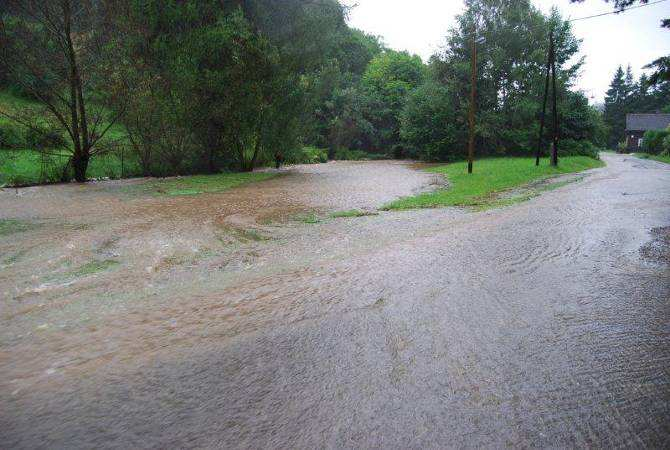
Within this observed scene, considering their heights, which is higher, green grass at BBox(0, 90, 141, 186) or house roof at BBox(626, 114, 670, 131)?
house roof at BBox(626, 114, 670, 131)

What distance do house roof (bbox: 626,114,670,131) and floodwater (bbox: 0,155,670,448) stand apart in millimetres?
69751

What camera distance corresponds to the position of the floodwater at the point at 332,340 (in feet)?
8.20

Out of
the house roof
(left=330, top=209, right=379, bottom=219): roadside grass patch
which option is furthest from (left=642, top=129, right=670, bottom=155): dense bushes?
(left=330, top=209, right=379, bottom=219): roadside grass patch

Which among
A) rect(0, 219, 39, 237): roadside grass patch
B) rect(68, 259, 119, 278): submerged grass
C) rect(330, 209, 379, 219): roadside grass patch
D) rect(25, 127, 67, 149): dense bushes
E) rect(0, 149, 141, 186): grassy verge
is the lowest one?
rect(68, 259, 119, 278): submerged grass

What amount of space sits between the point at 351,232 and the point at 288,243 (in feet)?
4.53

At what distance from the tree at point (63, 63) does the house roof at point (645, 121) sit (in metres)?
72.4

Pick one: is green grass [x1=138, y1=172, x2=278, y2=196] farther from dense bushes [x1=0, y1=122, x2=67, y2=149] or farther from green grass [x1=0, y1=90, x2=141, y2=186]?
dense bushes [x1=0, y1=122, x2=67, y2=149]

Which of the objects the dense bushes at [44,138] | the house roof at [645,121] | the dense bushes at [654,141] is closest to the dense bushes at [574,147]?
the dense bushes at [654,141]

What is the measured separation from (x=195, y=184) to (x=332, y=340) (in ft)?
42.3

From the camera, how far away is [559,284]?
16.2ft

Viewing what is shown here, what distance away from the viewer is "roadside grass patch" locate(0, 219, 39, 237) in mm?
7111

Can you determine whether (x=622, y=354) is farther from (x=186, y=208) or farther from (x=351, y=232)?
(x=186, y=208)

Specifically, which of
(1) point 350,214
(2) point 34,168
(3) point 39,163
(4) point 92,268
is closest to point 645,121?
(1) point 350,214

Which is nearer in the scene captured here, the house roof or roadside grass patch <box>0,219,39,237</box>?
roadside grass patch <box>0,219,39,237</box>
